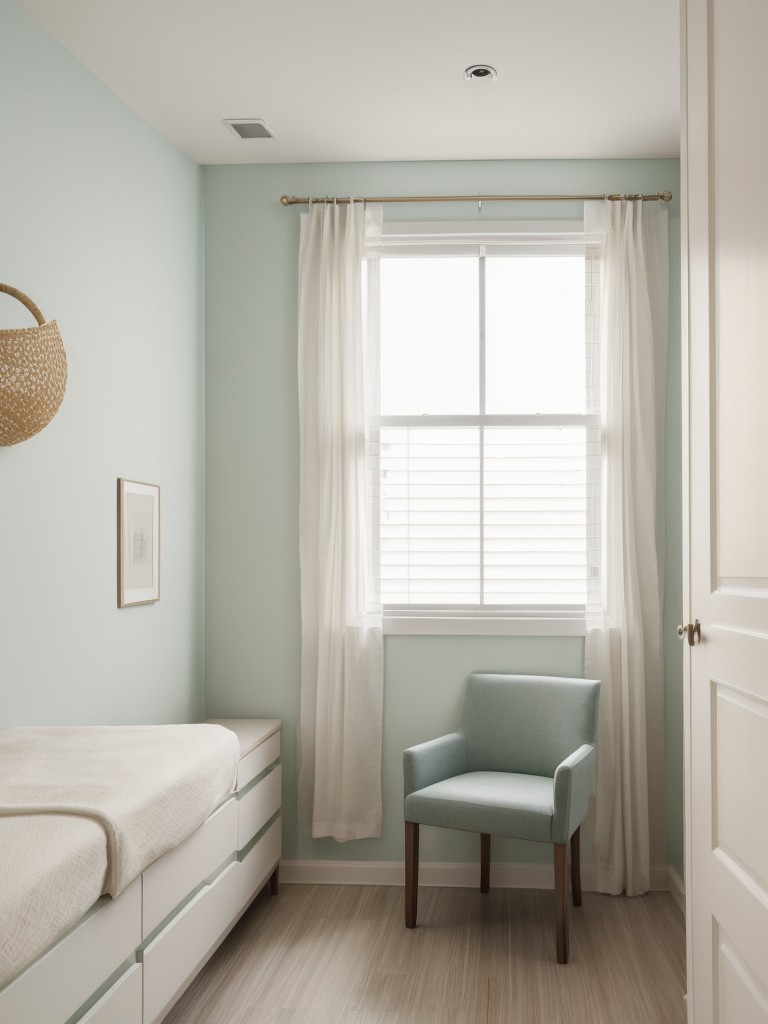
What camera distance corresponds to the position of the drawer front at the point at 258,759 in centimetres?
304

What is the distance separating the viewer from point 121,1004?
2.00m

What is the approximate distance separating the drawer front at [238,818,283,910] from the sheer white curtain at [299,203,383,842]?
0.18 meters

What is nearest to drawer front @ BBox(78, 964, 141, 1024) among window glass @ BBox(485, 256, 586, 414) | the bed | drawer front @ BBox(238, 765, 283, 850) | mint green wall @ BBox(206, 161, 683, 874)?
the bed

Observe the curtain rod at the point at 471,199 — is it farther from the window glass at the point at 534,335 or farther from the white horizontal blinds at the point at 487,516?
the white horizontal blinds at the point at 487,516

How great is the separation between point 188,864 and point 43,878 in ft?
2.92

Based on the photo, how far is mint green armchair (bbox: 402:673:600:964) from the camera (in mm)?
3000

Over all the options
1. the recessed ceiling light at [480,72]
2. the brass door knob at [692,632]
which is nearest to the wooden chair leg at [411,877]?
the brass door knob at [692,632]

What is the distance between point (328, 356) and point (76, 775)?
206cm

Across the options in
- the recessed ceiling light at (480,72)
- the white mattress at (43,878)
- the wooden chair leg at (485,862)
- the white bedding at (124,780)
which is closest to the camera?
the white mattress at (43,878)

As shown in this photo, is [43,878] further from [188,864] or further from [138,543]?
[138,543]

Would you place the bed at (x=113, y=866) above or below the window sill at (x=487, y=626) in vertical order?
below

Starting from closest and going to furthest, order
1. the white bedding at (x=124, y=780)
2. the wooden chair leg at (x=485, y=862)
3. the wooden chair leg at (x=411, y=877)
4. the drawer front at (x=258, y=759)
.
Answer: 1. the white bedding at (x=124, y=780)
2. the drawer front at (x=258, y=759)
3. the wooden chair leg at (x=411, y=877)
4. the wooden chair leg at (x=485, y=862)

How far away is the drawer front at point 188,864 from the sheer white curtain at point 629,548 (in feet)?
5.01

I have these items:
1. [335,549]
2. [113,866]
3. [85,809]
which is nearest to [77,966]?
[113,866]
